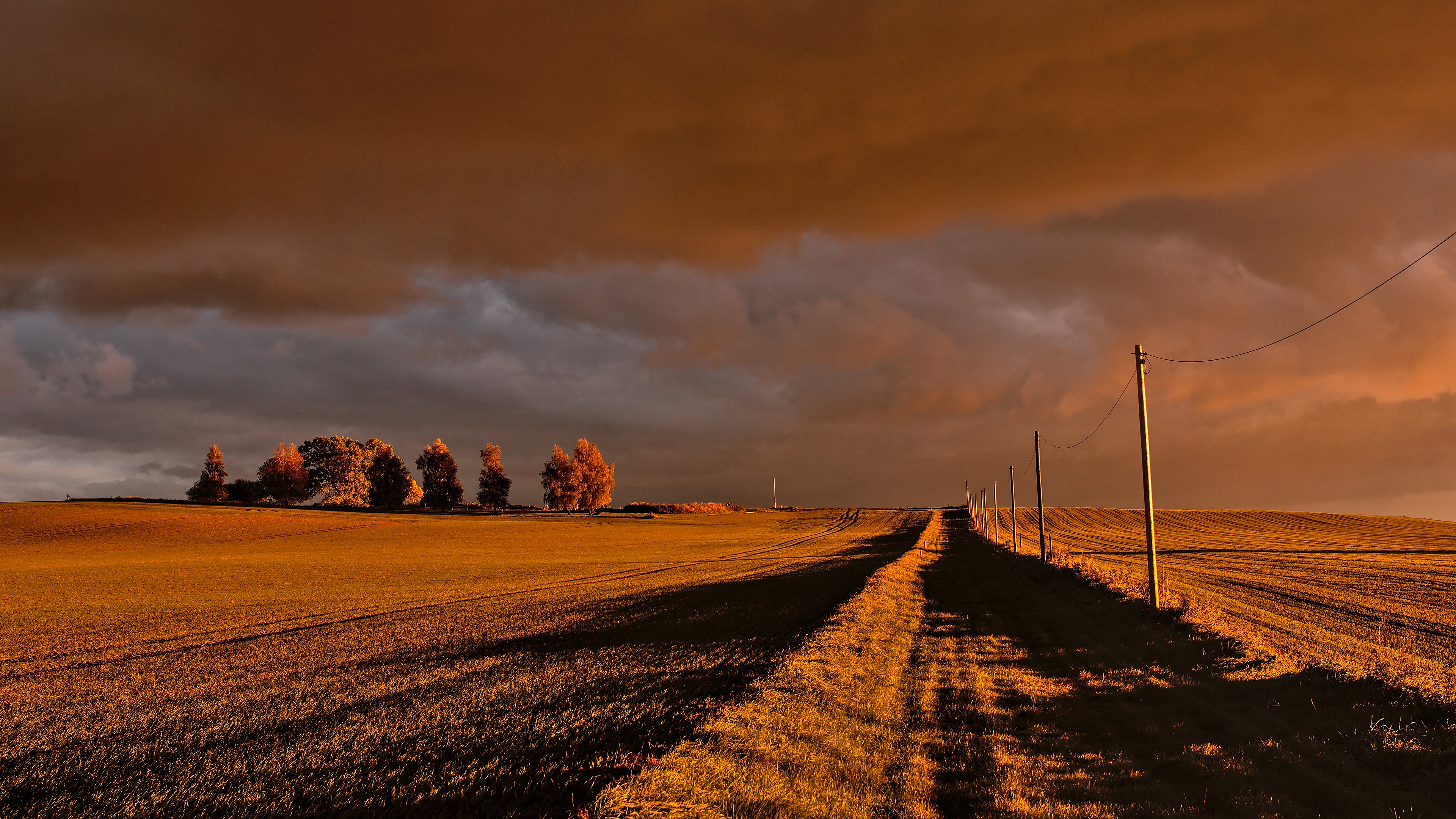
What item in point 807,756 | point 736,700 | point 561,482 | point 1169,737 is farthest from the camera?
point 561,482

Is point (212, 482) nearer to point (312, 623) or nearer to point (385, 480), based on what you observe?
point (385, 480)

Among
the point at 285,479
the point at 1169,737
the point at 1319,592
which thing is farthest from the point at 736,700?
the point at 285,479

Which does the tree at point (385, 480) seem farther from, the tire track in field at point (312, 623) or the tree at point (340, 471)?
the tire track in field at point (312, 623)

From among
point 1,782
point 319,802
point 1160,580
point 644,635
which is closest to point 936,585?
point 1160,580

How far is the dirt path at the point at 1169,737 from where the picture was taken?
8234mm

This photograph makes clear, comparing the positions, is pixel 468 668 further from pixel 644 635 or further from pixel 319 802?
pixel 319 802

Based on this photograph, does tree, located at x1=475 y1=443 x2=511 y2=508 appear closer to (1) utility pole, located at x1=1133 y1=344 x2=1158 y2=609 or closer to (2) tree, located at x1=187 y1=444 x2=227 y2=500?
(2) tree, located at x1=187 y1=444 x2=227 y2=500

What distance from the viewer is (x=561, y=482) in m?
112

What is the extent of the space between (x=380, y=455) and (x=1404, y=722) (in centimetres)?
13506

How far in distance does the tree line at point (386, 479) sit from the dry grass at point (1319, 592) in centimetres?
7109

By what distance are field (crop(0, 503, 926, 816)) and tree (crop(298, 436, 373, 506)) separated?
76485 millimetres

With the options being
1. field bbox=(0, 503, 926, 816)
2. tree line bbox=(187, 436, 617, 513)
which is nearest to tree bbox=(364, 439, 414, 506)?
tree line bbox=(187, 436, 617, 513)

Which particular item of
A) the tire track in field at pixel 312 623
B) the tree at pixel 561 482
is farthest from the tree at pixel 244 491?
the tire track in field at pixel 312 623

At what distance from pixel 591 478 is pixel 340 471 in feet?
143
